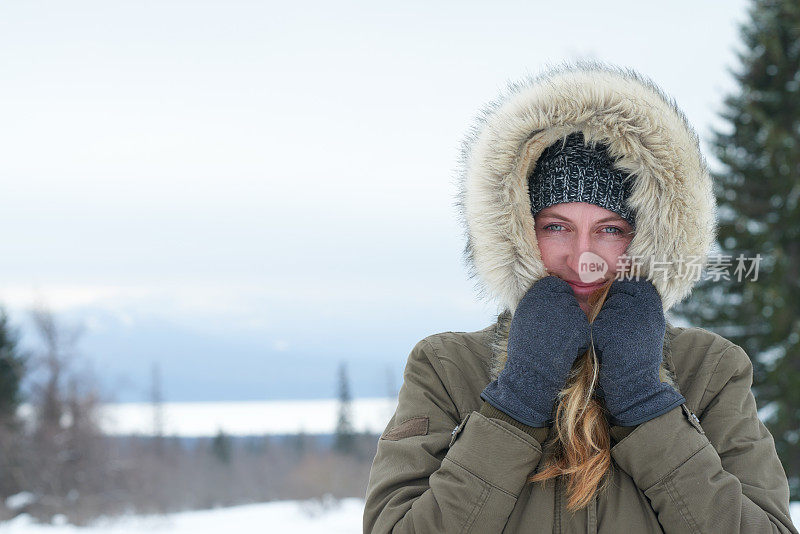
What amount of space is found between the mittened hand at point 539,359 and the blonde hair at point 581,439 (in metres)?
0.05

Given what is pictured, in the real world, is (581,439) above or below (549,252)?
below

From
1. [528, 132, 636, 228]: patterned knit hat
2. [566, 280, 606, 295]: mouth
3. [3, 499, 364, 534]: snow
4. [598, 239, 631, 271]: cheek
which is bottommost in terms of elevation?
[3, 499, 364, 534]: snow

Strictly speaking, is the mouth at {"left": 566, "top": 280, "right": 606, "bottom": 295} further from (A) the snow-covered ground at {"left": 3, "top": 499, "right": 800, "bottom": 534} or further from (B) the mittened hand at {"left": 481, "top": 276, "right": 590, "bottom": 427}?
(A) the snow-covered ground at {"left": 3, "top": 499, "right": 800, "bottom": 534}

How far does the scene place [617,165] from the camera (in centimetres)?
205

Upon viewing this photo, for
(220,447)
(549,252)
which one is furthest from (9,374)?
(549,252)

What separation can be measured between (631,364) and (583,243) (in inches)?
15.8

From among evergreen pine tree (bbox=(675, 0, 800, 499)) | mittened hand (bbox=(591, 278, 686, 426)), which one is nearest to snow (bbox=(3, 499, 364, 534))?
evergreen pine tree (bbox=(675, 0, 800, 499))

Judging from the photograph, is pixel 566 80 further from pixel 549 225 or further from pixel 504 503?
pixel 504 503

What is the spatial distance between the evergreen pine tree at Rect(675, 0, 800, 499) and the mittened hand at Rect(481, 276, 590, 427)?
15.0 meters

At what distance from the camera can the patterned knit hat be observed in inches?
78.7

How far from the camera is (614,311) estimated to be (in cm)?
178

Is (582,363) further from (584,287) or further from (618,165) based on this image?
(618,165)

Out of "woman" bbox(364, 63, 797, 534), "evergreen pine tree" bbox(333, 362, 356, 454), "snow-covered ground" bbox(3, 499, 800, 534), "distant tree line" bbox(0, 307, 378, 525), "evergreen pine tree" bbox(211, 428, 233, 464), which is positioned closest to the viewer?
"woman" bbox(364, 63, 797, 534)

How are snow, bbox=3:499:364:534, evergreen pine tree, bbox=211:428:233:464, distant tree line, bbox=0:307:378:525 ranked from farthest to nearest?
evergreen pine tree, bbox=211:428:233:464, distant tree line, bbox=0:307:378:525, snow, bbox=3:499:364:534
